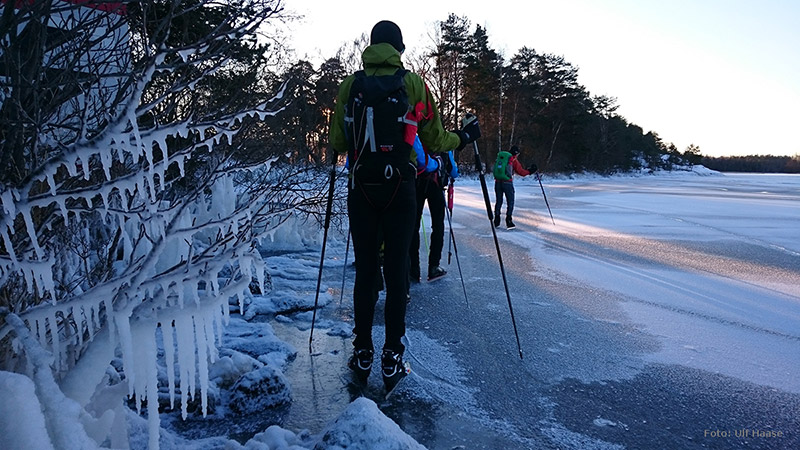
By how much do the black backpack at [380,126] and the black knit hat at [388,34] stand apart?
273mm

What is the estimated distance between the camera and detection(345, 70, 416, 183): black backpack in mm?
2895

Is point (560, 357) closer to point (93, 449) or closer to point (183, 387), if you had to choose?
point (183, 387)

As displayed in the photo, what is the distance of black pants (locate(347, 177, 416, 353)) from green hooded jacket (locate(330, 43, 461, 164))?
30cm

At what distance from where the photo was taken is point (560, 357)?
139 inches

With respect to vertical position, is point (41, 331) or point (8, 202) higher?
point (8, 202)

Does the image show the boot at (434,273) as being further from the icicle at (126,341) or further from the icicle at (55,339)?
the icicle at (126,341)

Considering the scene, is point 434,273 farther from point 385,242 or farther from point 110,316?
point 110,316

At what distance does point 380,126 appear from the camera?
2.92 m

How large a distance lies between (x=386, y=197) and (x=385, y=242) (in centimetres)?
31

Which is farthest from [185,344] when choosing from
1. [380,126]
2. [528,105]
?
[528,105]

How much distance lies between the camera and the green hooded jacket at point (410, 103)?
299 centimetres

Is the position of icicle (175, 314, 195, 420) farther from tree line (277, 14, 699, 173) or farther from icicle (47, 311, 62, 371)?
tree line (277, 14, 699, 173)

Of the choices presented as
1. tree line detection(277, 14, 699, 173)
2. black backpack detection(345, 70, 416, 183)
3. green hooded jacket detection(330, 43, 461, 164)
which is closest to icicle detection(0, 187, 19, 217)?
black backpack detection(345, 70, 416, 183)

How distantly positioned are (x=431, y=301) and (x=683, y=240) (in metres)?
6.11
